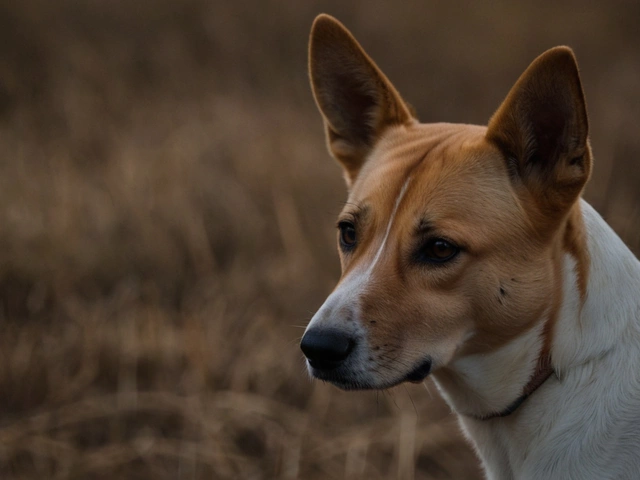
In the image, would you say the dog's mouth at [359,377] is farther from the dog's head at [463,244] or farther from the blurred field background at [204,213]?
the blurred field background at [204,213]

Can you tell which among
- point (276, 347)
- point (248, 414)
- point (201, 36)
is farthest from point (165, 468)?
point (201, 36)

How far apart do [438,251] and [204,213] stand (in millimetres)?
4197

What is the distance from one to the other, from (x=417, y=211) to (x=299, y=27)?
8.51 meters

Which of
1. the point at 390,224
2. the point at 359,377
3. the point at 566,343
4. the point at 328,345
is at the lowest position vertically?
the point at 359,377

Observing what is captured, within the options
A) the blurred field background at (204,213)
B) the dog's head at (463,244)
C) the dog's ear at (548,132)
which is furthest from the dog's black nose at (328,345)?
the blurred field background at (204,213)

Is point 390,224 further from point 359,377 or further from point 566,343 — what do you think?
point 566,343

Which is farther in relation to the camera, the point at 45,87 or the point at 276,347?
the point at 45,87

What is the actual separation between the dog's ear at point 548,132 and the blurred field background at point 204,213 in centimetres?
201

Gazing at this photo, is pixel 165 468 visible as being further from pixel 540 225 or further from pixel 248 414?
pixel 540 225

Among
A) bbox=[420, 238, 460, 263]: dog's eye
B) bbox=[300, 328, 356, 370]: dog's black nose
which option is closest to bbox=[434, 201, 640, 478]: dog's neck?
bbox=[420, 238, 460, 263]: dog's eye

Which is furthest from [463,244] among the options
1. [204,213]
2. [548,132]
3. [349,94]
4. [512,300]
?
[204,213]

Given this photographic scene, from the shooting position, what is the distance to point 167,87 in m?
8.69

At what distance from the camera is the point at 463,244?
2652 mm

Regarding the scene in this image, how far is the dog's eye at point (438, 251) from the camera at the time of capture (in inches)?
105
